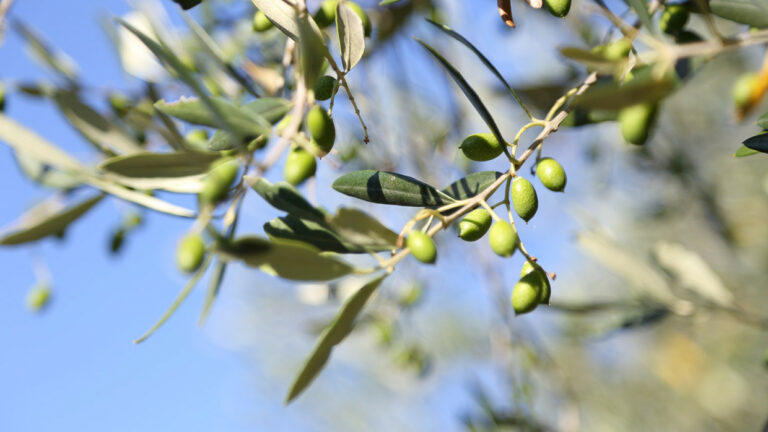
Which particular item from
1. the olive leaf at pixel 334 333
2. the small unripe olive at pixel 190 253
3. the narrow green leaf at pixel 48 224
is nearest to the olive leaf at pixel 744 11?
the olive leaf at pixel 334 333

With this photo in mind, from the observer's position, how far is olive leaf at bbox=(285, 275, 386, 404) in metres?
0.54

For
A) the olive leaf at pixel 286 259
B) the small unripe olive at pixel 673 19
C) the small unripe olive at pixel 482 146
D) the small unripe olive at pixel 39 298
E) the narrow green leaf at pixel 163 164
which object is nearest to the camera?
the olive leaf at pixel 286 259

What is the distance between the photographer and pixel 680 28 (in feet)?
2.44

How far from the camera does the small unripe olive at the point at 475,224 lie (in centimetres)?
61

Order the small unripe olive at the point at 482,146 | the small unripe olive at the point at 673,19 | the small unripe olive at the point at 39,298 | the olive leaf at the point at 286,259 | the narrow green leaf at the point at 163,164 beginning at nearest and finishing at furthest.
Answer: the olive leaf at the point at 286,259
the narrow green leaf at the point at 163,164
the small unripe olive at the point at 482,146
the small unripe olive at the point at 673,19
the small unripe olive at the point at 39,298

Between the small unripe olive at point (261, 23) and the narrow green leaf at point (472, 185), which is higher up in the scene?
the small unripe olive at point (261, 23)

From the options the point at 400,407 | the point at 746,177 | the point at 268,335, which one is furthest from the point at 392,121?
the point at 268,335

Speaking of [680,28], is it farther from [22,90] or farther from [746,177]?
[746,177]

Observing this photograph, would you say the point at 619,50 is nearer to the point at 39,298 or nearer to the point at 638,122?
the point at 638,122

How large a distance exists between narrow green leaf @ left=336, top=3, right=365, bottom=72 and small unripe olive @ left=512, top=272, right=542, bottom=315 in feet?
0.92

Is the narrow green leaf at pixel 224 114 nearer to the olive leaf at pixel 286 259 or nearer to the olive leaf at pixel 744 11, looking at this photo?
the olive leaf at pixel 286 259

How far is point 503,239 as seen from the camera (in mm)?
564

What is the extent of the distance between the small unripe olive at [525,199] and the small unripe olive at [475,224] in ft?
0.11

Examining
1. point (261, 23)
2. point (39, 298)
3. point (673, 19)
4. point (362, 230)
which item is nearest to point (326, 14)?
point (261, 23)
